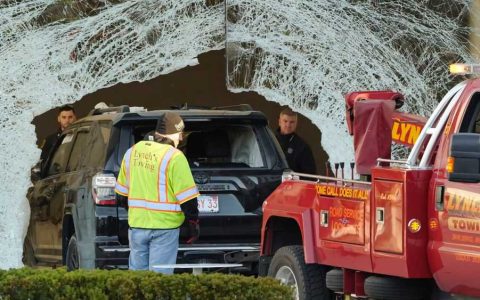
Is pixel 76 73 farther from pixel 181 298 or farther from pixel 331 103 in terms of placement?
pixel 181 298

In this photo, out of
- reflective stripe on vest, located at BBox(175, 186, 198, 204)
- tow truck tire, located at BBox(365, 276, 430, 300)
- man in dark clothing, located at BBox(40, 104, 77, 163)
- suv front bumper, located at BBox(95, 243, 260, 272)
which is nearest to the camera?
tow truck tire, located at BBox(365, 276, 430, 300)

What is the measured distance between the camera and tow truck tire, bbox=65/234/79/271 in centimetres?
1323

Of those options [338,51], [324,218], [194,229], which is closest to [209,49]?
[338,51]

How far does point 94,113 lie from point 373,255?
5568mm

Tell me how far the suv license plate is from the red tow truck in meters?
1.64

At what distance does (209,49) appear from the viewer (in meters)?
16.9

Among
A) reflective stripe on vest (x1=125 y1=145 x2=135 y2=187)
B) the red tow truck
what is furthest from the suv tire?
the red tow truck

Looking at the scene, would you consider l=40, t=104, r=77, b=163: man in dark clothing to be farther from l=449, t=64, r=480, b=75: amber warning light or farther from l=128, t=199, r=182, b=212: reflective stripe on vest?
l=449, t=64, r=480, b=75: amber warning light

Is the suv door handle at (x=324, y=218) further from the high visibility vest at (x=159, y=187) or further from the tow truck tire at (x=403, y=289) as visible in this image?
the high visibility vest at (x=159, y=187)

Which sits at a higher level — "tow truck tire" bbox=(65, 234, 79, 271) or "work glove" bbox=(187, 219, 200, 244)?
"work glove" bbox=(187, 219, 200, 244)

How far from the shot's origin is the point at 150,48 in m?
16.7

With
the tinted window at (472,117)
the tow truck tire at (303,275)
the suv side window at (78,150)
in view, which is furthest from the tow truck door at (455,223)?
the suv side window at (78,150)

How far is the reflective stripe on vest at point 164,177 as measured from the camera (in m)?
11.5

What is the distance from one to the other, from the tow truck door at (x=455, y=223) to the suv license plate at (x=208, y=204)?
12.5 feet
